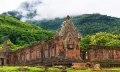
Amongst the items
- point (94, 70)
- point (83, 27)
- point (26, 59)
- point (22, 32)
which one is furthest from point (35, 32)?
point (94, 70)

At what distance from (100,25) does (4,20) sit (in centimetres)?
4592

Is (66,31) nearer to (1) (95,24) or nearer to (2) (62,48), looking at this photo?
(2) (62,48)

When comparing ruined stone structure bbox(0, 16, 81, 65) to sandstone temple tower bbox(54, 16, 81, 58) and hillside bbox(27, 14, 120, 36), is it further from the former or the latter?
hillside bbox(27, 14, 120, 36)

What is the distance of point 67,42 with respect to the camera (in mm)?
54062

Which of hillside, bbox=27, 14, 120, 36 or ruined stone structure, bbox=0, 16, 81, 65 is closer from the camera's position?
ruined stone structure, bbox=0, 16, 81, 65

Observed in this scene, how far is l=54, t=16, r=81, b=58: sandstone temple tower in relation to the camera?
54.1m

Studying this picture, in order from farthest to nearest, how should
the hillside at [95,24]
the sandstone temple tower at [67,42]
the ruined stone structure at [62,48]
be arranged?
the hillside at [95,24] < the sandstone temple tower at [67,42] < the ruined stone structure at [62,48]

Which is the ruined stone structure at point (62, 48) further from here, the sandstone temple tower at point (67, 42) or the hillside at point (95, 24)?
the hillside at point (95, 24)

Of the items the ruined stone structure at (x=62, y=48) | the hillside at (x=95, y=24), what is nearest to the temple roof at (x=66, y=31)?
the ruined stone structure at (x=62, y=48)

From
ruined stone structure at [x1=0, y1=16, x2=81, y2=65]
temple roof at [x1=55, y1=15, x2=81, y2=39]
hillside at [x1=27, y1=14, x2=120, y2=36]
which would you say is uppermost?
hillside at [x1=27, y1=14, x2=120, y2=36]

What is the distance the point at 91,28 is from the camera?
534 feet

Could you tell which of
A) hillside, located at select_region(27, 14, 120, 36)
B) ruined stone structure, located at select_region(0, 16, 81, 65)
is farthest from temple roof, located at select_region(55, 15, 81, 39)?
hillside, located at select_region(27, 14, 120, 36)

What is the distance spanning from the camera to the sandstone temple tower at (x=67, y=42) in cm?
5409

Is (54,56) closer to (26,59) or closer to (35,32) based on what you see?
(26,59)
